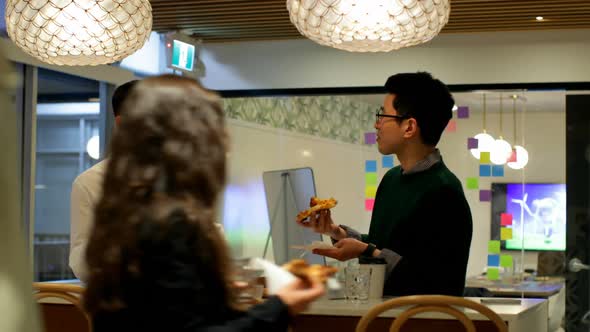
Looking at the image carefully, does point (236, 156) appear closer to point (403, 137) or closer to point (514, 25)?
point (514, 25)

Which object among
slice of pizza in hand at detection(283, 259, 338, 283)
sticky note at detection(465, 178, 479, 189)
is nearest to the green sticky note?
sticky note at detection(465, 178, 479, 189)

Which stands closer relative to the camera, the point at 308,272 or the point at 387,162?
the point at 308,272

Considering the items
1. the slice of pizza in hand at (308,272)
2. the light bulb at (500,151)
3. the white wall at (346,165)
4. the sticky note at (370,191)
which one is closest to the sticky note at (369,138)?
the white wall at (346,165)

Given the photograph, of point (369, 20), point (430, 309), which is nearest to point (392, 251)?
point (430, 309)

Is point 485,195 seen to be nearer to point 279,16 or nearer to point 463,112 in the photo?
point 463,112

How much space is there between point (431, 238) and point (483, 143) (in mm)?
3924

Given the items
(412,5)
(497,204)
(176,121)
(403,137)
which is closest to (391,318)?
(403,137)

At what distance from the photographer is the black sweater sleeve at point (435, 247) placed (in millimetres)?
3016

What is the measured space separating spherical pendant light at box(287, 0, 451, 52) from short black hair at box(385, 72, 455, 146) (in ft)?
0.89

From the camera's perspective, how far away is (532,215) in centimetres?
681

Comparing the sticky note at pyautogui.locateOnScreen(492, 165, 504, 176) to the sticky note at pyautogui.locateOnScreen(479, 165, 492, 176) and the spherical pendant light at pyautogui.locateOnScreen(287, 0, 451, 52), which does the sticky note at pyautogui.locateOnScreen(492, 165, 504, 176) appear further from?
the spherical pendant light at pyautogui.locateOnScreen(287, 0, 451, 52)

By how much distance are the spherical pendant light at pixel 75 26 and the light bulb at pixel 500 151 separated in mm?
3628

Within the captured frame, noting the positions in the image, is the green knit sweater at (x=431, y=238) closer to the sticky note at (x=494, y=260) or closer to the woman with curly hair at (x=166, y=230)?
the woman with curly hair at (x=166, y=230)

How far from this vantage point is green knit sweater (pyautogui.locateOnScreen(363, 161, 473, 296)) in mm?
3018
